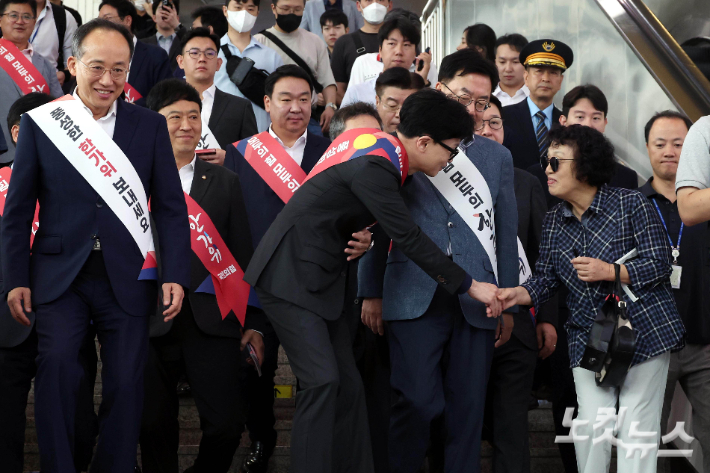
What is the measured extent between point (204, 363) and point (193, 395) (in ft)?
0.52

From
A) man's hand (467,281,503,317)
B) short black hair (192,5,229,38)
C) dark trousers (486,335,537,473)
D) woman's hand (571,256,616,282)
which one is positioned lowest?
dark trousers (486,335,537,473)

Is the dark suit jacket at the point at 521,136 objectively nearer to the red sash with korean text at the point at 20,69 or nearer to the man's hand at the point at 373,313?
the man's hand at the point at 373,313

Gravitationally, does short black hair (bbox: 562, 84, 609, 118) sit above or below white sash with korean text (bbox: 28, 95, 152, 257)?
above

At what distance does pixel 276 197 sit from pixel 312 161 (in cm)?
32

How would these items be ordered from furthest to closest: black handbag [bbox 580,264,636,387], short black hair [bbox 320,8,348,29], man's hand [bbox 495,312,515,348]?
short black hair [bbox 320,8,348,29]
man's hand [bbox 495,312,515,348]
black handbag [bbox 580,264,636,387]

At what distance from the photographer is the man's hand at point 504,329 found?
378 centimetres

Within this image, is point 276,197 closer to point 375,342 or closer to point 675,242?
point 375,342

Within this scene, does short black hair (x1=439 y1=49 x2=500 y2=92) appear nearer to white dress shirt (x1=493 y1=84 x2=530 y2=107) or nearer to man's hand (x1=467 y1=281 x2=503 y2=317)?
man's hand (x1=467 y1=281 x2=503 y2=317)

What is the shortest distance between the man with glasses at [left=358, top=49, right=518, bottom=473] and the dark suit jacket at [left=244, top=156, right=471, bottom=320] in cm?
32

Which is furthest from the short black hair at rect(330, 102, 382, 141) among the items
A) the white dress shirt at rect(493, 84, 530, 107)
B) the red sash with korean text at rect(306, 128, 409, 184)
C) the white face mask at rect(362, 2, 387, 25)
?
the white face mask at rect(362, 2, 387, 25)

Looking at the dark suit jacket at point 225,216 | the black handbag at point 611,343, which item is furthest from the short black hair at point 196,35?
the black handbag at point 611,343

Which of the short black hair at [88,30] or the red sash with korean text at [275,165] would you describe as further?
the red sash with korean text at [275,165]

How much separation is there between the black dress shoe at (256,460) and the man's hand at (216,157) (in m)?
1.60

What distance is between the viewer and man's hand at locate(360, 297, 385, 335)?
383 centimetres
